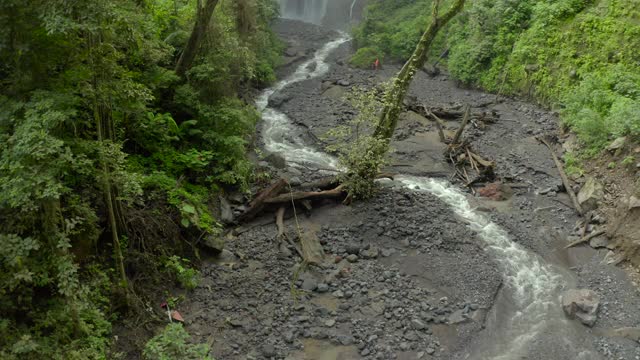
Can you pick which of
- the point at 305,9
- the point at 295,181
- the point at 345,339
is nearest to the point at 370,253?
the point at 345,339

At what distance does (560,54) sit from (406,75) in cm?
1155

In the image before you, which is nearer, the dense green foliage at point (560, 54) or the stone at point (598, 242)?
the stone at point (598, 242)

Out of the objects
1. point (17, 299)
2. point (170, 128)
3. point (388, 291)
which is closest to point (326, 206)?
point (388, 291)

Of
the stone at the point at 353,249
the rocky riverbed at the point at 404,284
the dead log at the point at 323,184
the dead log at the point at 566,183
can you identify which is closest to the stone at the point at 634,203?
the rocky riverbed at the point at 404,284

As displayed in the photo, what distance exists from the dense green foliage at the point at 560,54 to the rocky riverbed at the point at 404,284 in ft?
9.20

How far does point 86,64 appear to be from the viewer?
6887mm

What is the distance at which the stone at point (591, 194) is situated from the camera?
44.7 feet

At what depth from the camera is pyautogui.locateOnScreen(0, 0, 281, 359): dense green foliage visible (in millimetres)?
5953

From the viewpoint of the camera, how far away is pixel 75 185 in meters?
8.38

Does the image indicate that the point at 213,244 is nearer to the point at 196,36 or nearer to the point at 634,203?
the point at 196,36

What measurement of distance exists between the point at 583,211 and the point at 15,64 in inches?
581

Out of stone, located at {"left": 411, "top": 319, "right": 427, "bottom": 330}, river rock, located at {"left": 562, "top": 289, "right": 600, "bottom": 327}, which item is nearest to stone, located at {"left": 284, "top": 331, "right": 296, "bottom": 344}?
stone, located at {"left": 411, "top": 319, "right": 427, "bottom": 330}

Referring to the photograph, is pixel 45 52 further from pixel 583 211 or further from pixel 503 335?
pixel 583 211

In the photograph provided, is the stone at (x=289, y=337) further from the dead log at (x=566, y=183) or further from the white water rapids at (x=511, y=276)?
the dead log at (x=566, y=183)
